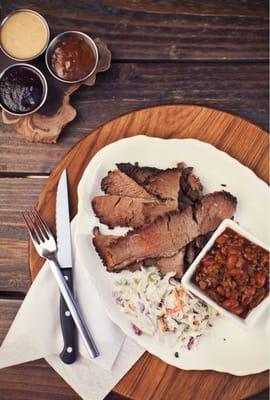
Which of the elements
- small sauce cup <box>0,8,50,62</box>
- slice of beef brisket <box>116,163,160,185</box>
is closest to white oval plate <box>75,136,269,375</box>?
slice of beef brisket <box>116,163,160,185</box>

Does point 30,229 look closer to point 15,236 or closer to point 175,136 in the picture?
point 15,236

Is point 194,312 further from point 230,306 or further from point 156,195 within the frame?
point 156,195

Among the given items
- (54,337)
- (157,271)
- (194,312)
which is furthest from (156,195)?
(54,337)

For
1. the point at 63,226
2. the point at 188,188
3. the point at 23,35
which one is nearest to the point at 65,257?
the point at 63,226

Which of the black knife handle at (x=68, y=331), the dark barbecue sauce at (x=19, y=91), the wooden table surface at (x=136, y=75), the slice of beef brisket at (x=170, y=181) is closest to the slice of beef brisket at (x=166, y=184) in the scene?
the slice of beef brisket at (x=170, y=181)

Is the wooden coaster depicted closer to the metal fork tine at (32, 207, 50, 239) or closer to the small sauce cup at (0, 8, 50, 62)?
the small sauce cup at (0, 8, 50, 62)

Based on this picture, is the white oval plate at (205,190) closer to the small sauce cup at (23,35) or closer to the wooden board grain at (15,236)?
the wooden board grain at (15,236)

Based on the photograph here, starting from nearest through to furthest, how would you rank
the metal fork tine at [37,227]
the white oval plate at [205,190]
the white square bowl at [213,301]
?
1. the white square bowl at [213,301]
2. the white oval plate at [205,190]
3. the metal fork tine at [37,227]

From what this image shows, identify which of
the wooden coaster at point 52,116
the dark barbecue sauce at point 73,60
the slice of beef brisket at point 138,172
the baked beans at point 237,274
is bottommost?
the baked beans at point 237,274
